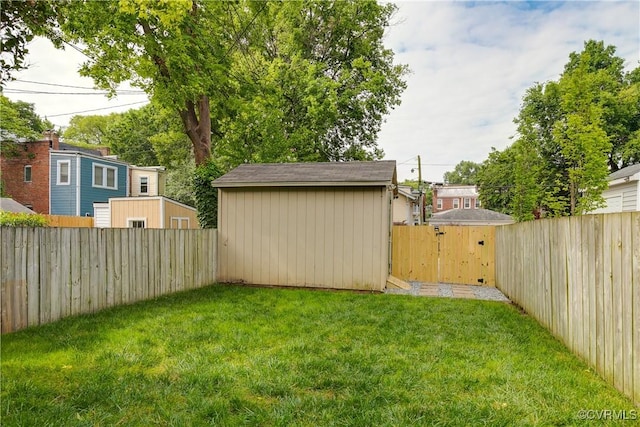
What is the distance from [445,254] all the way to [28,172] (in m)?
21.8

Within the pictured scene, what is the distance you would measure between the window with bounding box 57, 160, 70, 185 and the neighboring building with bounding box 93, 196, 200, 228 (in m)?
5.29

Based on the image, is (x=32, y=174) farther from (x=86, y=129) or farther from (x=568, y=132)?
(x=568, y=132)

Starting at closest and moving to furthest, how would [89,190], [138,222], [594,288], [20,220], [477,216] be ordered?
[594,288] → [20,220] → [138,222] → [89,190] → [477,216]

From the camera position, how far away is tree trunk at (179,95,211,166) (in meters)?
12.1

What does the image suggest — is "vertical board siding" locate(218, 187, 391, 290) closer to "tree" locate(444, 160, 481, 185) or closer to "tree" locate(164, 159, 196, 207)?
"tree" locate(164, 159, 196, 207)

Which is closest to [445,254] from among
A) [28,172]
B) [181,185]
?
[181,185]

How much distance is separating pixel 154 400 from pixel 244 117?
40.7ft

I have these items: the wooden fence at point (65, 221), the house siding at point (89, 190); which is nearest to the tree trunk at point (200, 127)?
the wooden fence at point (65, 221)

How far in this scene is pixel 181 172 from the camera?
2409 centimetres

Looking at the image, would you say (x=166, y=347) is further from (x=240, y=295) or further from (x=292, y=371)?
(x=240, y=295)

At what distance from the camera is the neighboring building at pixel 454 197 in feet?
145

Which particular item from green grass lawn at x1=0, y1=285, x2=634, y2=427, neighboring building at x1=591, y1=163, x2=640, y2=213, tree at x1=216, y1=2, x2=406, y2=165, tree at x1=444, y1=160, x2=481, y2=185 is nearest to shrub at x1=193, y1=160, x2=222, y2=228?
tree at x1=216, y1=2, x2=406, y2=165

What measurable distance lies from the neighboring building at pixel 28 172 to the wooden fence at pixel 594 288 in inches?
883

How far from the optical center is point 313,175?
7.59 metres
